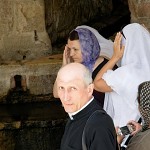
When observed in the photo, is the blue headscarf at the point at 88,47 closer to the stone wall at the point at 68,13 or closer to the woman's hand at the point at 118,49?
the woman's hand at the point at 118,49

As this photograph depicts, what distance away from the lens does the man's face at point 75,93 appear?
235 centimetres

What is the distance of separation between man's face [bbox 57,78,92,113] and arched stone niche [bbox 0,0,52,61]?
4.17m

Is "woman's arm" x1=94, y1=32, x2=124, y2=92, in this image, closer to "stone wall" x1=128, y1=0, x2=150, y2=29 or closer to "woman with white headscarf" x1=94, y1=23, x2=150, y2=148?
"woman with white headscarf" x1=94, y1=23, x2=150, y2=148

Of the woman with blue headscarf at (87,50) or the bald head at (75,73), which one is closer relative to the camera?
the bald head at (75,73)

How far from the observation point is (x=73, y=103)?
2363 millimetres

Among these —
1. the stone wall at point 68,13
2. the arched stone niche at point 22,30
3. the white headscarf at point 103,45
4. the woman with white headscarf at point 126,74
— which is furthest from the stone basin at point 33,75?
the woman with white headscarf at point 126,74

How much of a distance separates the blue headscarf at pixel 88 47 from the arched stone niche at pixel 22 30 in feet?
10.9

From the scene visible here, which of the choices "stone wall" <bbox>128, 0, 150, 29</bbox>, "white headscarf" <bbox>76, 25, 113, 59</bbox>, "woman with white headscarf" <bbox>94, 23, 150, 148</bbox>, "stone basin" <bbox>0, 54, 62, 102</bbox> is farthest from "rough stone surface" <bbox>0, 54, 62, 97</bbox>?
"woman with white headscarf" <bbox>94, 23, 150, 148</bbox>

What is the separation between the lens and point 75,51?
3.25m

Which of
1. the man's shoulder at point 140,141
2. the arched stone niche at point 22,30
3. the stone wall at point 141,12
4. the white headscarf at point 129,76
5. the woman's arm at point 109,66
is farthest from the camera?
the arched stone niche at point 22,30

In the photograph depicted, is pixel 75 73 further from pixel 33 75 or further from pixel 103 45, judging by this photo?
pixel 33 75

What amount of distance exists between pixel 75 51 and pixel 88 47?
0.11 metres

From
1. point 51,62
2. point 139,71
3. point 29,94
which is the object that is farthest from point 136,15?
point 139,71

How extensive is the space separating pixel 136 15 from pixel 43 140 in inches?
66.3
